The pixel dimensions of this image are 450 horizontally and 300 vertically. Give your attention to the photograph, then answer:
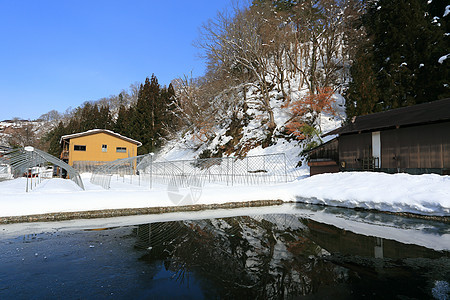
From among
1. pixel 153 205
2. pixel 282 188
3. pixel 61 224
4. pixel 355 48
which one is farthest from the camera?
pixel 355 48

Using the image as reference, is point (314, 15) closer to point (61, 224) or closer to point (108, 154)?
point (108, 154)

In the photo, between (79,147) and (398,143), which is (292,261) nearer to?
(398,143)

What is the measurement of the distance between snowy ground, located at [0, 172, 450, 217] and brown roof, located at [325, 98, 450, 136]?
4.29 metres

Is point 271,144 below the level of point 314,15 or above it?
below

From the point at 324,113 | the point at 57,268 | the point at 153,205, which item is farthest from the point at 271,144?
the point at 57,268

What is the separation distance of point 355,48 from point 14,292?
39.8 metres

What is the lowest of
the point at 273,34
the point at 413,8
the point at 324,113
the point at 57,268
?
the point at 57,268

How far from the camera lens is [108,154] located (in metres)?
35.1

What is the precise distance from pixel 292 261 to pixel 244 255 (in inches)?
40.6

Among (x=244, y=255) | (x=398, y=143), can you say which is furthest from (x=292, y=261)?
(x=398, y=143)

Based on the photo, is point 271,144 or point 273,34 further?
point 273,34

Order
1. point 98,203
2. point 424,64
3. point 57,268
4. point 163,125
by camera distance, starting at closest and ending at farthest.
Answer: point 57,268 → point 98,203 → point 424,64 → point 163,125

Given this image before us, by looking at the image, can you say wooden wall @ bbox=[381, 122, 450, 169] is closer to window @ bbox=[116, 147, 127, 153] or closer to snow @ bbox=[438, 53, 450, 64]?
snow @ bbox=[438, 53, 450, 64]

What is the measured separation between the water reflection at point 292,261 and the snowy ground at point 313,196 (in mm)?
3385
